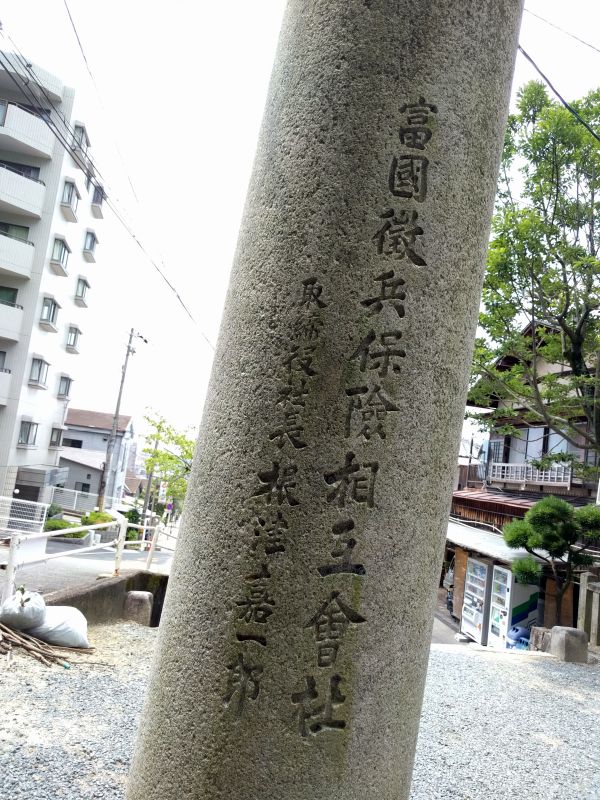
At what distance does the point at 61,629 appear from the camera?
5664 millimetres

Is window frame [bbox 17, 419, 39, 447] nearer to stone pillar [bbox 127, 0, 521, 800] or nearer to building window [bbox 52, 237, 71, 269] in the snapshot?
building window [bbox 52, 237, 71, 269]

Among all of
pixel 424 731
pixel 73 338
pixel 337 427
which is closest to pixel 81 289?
pixel 73 338

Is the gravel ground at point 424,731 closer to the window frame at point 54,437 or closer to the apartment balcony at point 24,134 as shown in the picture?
the apartment balcony at point 24,134

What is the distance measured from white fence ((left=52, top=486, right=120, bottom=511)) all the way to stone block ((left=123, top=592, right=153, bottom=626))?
2716 centimetres

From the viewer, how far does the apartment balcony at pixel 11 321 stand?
2473 centimetres

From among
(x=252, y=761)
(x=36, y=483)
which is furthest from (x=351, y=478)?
(x=36, y=483)

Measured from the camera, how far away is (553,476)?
18.2m

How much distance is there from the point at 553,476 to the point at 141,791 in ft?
58.3

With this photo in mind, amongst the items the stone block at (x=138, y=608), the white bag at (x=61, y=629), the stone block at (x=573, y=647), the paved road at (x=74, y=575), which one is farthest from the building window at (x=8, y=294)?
the stone block at (x=573, y=647)

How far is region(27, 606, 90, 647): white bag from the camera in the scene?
18.3ft

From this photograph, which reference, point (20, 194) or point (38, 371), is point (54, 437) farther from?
point (20, 194)

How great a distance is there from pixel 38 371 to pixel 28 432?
8.48 ft

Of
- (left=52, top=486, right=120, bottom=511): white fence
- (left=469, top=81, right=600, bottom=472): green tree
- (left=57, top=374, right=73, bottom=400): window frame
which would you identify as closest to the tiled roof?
(left=52, top=486, right=120, bottom=511): white fence

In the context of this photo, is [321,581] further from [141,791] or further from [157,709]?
[141,791]
